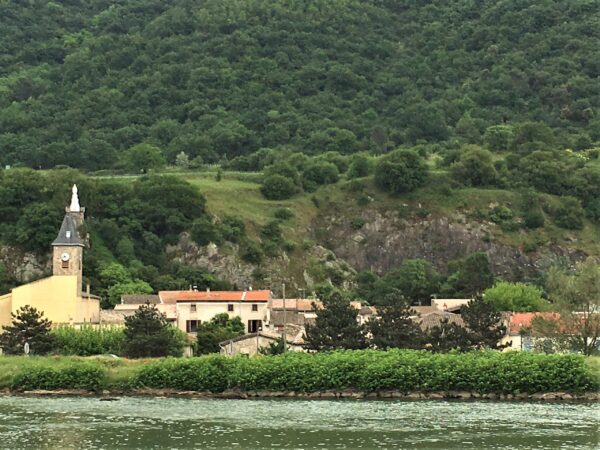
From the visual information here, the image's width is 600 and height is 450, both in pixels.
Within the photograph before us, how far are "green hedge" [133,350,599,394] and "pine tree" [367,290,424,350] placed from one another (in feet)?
24.1

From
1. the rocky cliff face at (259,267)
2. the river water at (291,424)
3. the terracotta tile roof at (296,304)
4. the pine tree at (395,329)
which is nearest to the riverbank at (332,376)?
the river water at (291,424)

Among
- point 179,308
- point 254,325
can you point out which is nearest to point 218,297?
point 179,308

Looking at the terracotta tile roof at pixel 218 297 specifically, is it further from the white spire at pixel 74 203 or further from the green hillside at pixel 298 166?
the white spire at pixel 74 203

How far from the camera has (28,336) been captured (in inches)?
3654

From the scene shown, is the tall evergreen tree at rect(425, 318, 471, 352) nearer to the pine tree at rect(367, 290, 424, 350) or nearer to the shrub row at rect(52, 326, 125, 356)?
the pine tree at rect(367, 290, 424, 350)

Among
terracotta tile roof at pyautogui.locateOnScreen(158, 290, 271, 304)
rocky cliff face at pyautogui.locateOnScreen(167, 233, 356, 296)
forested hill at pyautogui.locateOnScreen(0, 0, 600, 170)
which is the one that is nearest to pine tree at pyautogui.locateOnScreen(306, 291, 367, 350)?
terracotta tile roof at pyautogui.locateOnScreen(158, 290, 271, 304)

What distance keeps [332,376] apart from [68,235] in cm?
3626

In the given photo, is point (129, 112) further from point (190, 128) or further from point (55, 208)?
point (55, 208)

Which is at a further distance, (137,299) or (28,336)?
(137,299)

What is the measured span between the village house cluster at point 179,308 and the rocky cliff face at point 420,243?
31.6m

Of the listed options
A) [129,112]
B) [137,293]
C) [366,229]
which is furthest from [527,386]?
[129,112]

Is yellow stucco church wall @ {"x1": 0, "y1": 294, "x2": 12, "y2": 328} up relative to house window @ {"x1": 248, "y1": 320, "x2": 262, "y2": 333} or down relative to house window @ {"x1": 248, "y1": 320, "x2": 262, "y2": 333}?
up

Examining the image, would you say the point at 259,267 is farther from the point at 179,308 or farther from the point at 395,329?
the point at 395,329

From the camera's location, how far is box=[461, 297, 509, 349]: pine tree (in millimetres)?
90688
